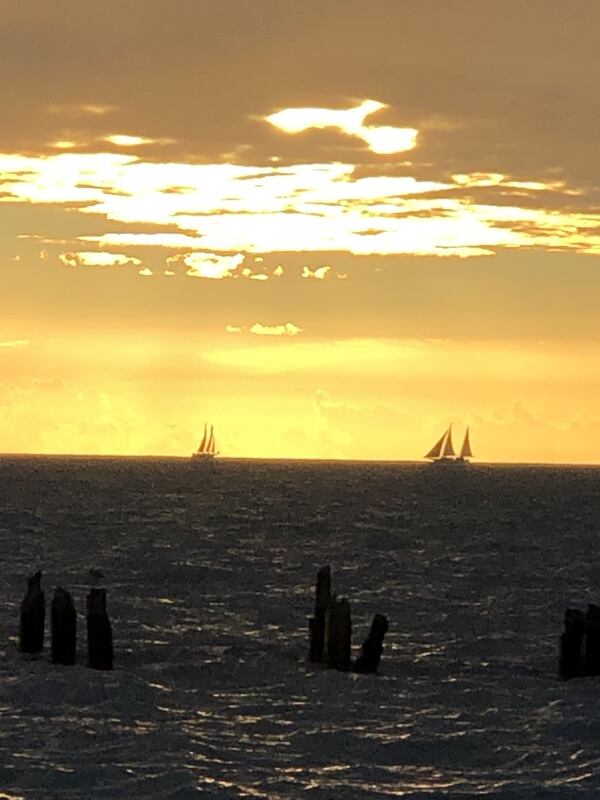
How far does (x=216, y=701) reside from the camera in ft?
98.9

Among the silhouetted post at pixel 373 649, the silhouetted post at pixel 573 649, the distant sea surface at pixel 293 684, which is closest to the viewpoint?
the distant sea surface at pixel 293 684

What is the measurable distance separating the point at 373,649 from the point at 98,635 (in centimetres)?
556

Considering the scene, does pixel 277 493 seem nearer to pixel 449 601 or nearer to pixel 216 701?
pixel 449 601

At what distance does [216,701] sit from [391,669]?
6.09 meters

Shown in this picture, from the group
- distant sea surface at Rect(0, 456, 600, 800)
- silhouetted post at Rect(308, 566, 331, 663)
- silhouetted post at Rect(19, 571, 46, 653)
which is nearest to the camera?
distant sea surface at Rect(0, 456, 600, 800)

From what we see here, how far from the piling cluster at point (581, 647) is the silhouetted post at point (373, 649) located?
3.68 metres

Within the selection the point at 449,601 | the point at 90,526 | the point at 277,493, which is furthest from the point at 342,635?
the point at 277,493

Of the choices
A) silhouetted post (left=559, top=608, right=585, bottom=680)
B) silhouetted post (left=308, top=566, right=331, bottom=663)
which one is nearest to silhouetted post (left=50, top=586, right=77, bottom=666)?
silhouetted post (left=308, top=566, right=331, bottom=663)

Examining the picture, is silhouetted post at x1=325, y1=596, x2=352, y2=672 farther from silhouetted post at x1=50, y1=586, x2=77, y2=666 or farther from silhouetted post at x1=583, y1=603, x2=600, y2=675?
silhouetted post at x1=50, y1=586, x2=77, y2=666

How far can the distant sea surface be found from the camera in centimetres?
2406

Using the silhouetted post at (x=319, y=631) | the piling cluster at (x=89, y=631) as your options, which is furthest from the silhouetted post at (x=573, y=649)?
the piling cluster at (x=89, y=631)

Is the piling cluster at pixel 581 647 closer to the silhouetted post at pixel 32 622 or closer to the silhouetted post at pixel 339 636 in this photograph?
the silhouetted post at pixel 339 636

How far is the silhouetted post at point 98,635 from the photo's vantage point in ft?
107

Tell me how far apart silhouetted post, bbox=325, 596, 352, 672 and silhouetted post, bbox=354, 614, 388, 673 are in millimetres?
333
